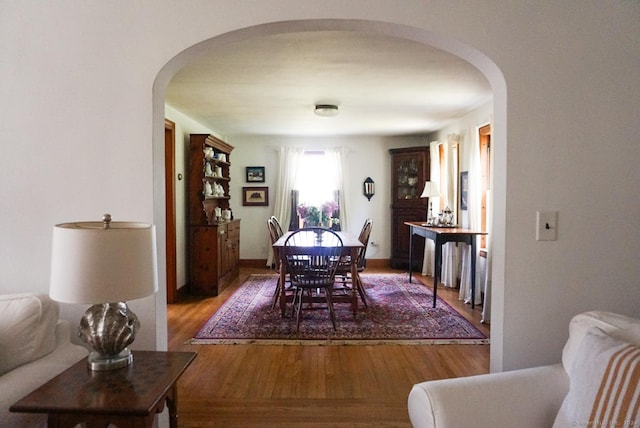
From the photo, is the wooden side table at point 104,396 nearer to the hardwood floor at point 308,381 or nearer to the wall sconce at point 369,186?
the hardwood floor at point 308,381

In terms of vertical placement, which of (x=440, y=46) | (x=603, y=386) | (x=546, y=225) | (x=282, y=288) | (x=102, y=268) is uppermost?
(x=440, y=46)

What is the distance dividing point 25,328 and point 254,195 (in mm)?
5751

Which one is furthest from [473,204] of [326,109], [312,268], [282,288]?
[282,288]

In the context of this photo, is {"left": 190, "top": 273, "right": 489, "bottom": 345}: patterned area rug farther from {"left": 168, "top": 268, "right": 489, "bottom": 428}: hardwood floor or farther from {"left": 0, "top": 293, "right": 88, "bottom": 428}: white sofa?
{"left": 0, "top": 293, "right": 88, "bottom": 428}: white sofa

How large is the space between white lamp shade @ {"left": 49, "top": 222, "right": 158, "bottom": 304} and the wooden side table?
297 millimetres

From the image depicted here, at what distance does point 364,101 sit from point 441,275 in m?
2.87

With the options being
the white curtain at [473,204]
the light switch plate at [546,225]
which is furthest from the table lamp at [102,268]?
the white curtain at [473,204]

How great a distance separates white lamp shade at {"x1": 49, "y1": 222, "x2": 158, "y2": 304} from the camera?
127cm

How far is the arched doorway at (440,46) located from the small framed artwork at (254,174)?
214 inches

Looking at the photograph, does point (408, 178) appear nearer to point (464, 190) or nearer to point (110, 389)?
point (464, 190)

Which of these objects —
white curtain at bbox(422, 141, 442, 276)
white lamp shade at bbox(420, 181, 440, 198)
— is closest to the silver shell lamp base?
white lamp shade at bbox(420, 181, 440, 198)

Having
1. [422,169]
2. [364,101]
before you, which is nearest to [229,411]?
[364,101]

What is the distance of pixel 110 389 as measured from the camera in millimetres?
1312

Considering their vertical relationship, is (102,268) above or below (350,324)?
above
